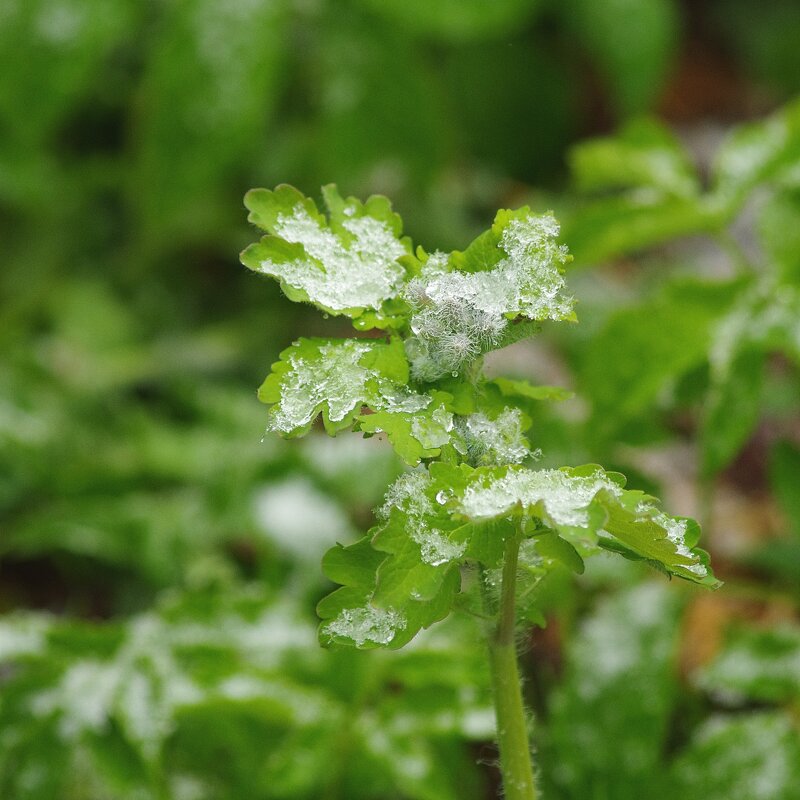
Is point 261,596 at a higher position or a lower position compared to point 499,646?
higher

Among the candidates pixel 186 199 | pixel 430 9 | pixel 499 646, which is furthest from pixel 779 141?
pixel 186 199

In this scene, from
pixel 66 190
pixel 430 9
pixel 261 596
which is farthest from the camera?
pixel 66 190

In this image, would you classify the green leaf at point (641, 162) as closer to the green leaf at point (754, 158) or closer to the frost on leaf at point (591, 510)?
the green leaf at point (754, 158)

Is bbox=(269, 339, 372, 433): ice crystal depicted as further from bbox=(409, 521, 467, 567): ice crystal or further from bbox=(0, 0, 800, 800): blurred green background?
bbox=(0, 0, 800, 800): blurred green background

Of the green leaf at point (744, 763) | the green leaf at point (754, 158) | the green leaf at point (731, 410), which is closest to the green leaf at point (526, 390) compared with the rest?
the green leaf at point (731, 410)

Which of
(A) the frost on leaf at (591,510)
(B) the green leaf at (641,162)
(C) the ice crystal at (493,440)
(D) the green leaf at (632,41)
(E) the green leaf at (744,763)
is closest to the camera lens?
(A) the frost on leaf at (591,510)

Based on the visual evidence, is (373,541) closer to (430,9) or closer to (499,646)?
(499,646)
